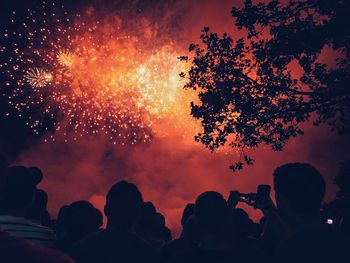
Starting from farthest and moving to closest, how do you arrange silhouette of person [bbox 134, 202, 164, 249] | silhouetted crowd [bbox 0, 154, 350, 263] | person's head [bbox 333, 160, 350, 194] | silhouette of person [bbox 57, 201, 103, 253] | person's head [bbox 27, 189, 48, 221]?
person's head [bbox 333, 160, 350, 194], silhouette of person [bbox 134, 202, 164, 249], person's head [bbox 27, 189, 48, 221], silhouette of person [bbox 57, 201, 103, 253], silhouetted crowd [bbox 0, 154, 350, 263]

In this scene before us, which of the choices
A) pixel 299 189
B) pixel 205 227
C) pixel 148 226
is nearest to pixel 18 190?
pixel 205 227

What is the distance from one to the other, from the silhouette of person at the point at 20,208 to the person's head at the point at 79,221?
3.60 feet

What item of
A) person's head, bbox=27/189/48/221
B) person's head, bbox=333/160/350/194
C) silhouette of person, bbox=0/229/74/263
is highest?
person's head, bbox=333/160/350/194

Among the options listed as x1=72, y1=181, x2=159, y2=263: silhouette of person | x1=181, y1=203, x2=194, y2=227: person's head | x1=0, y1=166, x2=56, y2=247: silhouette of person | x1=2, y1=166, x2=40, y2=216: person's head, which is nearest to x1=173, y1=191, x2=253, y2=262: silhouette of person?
x1=72, y1=181, x2=159, y2=263: silhouette of person

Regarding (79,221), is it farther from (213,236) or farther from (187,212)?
(187,212)

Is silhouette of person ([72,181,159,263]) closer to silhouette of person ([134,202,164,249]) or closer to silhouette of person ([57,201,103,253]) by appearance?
silhouette of person ([57,201,103,253])

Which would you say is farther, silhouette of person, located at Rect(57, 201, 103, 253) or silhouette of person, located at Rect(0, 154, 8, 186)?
silhouette of person, located at Rect(57, 201, 103, 253)

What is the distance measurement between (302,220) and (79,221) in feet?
8.98

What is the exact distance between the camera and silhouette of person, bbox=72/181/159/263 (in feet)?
12.6

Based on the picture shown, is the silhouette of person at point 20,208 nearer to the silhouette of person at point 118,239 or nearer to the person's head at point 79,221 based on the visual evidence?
the silhouette of person at point 118,239

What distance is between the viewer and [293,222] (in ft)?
11.0

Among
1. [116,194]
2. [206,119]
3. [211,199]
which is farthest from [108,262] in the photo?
[206,119]

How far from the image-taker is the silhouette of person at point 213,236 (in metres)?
3.73

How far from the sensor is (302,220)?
330 cm
